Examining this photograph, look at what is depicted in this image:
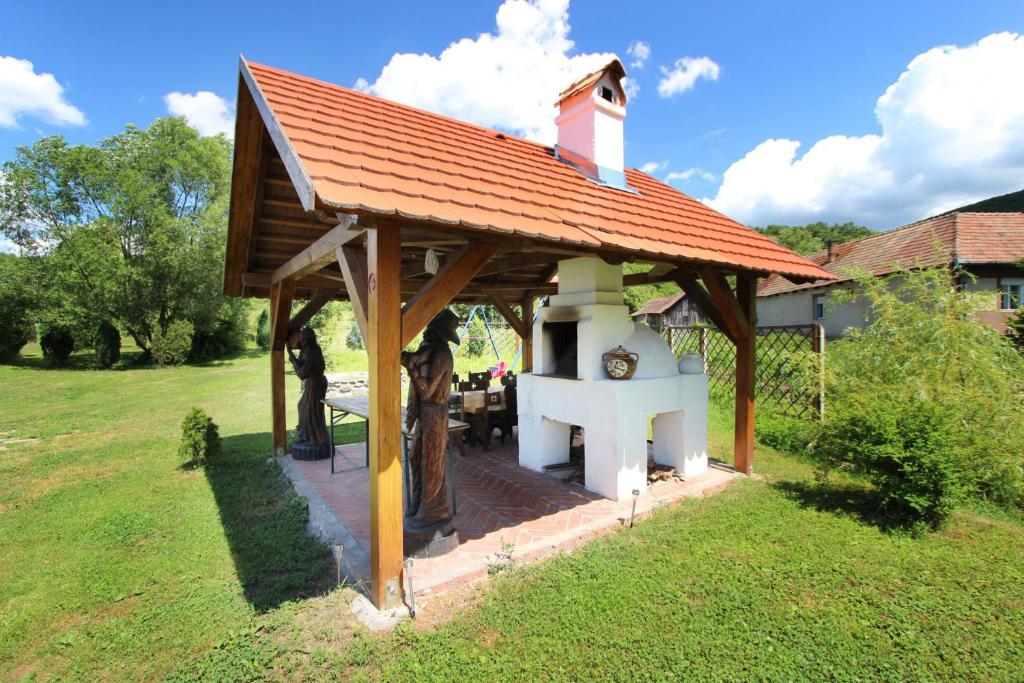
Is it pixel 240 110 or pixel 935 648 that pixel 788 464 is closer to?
pixel 935 648

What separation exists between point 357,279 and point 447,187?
0.97m

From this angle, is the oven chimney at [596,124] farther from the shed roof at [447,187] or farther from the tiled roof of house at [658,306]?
the tiled roof of house at [658,306]

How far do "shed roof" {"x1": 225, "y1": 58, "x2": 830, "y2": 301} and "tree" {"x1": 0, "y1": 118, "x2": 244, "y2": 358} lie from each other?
61.6ft

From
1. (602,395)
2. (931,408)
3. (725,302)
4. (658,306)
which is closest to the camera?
(931,408)

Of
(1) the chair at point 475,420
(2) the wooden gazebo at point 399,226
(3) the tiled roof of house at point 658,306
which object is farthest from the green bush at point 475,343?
(3) the tiled roof of house at point 658,306

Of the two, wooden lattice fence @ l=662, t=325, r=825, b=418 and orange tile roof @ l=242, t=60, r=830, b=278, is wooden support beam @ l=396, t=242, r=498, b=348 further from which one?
wooden lattice fence @ l=662, t=325, r=825, b=418

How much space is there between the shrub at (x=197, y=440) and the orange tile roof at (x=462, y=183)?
481cm

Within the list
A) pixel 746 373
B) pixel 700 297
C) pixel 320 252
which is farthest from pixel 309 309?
pixel 746 373

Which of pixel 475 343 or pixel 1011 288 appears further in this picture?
pixel 475 343

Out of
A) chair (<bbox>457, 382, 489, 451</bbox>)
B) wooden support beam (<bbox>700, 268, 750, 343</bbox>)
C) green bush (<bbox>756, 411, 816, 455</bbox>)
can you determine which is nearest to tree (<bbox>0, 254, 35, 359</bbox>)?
Answer: chair (<bbox>457, 382, 489, 451</bbox>)

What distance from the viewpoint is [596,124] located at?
6.11 metres

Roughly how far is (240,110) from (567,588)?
16.8 feet

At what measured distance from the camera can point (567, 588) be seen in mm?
3352

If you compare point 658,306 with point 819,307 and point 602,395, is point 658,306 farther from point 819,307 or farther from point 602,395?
point 602,395
